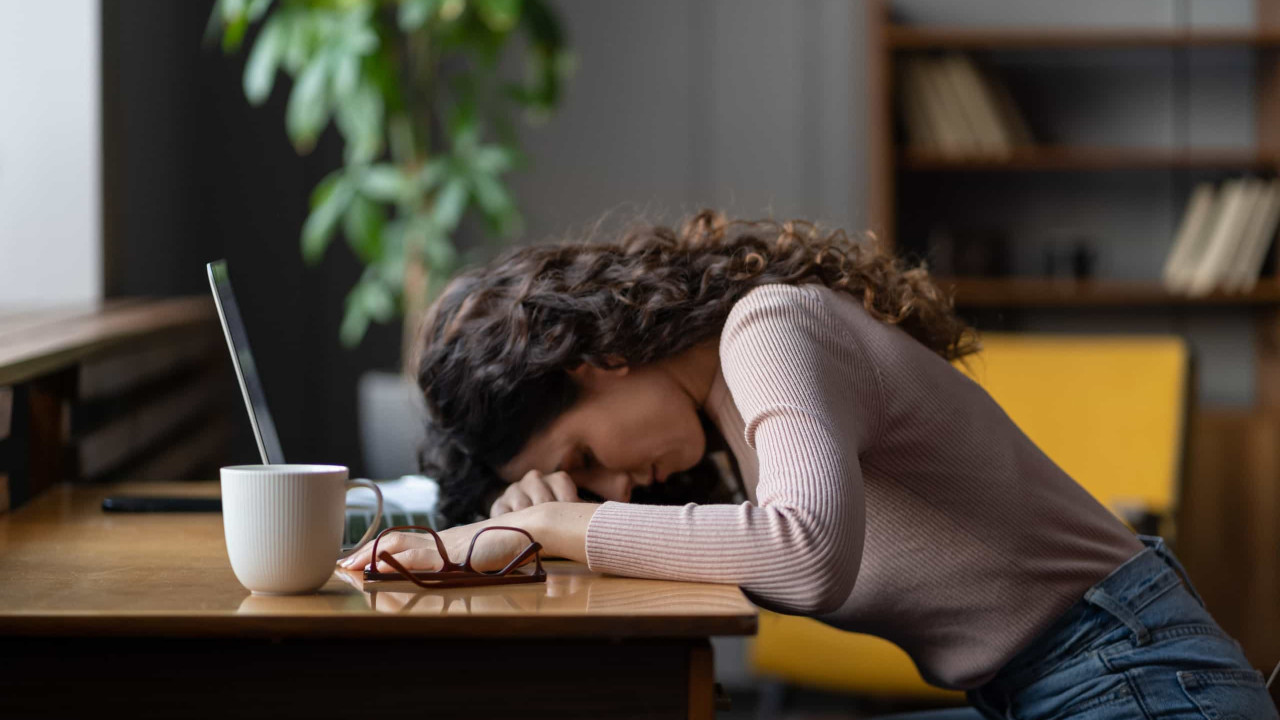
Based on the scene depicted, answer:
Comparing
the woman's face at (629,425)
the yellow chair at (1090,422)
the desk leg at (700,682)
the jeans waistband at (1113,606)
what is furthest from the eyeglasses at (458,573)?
the yellow chair at (1090,422)

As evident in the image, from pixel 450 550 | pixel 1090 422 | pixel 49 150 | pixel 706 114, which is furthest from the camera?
pixel 706 114

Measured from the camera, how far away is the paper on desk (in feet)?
4.01

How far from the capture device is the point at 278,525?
814mm

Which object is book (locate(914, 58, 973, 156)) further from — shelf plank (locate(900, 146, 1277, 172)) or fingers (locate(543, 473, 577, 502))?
fingers (locate(543, 473, 577, 502))

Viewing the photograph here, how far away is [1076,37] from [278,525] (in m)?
3.05

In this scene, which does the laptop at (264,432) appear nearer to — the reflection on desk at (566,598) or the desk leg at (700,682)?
the reflection on desk at (566,598)

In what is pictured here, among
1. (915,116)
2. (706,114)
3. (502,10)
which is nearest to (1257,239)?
(915,116)

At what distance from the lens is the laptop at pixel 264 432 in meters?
0.97

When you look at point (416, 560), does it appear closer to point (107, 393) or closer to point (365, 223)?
point (107, 393)

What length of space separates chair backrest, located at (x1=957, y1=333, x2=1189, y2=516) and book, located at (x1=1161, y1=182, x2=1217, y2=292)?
1.01 m

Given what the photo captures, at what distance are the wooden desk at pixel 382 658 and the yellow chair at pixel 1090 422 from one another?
150 cm

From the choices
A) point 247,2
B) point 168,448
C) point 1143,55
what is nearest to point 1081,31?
point 1143,55

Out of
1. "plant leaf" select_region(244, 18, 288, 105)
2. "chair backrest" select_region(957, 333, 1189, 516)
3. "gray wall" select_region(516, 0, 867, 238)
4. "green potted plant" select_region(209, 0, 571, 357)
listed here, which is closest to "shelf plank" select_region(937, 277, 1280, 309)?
"gray wall" select_region(516, 0, 867, 238)

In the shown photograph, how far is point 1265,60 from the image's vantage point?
11.5 ft
